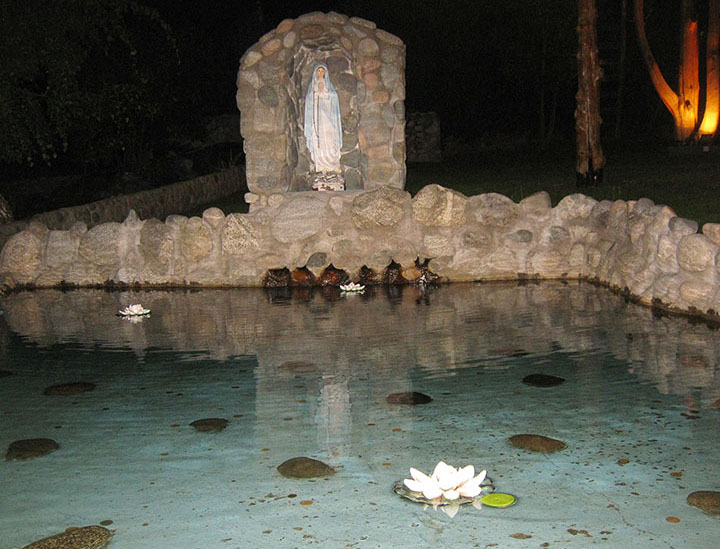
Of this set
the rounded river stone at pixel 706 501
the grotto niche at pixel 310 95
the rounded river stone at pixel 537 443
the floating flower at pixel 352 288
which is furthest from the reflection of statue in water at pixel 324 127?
the rounded river stone at pixel 706 501

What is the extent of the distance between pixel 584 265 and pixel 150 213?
903 centimetres

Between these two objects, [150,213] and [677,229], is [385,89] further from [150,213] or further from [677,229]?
Answer: [150,213]

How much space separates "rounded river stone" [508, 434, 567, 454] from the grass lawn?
6.28 metres

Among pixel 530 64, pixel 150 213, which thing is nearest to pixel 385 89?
pixel 150 213

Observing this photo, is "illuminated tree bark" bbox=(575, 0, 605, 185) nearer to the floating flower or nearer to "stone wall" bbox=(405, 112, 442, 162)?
the floating flower

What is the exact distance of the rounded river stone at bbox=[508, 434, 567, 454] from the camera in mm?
4727

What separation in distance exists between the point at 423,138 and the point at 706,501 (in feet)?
81.7

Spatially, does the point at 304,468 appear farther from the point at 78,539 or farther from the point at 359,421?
the point at 78,539

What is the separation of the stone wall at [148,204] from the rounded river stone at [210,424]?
6.50m

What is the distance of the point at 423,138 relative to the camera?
28203 millimetres

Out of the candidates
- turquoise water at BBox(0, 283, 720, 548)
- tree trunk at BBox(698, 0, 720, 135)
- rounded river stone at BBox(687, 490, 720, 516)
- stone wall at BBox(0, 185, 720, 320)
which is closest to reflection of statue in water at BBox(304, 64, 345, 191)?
stone wall at BBox(0, 185, 720, 320)

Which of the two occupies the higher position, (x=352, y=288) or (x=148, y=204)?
(x=148, y=204)

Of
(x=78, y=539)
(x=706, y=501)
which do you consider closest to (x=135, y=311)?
(x=78, y=539)

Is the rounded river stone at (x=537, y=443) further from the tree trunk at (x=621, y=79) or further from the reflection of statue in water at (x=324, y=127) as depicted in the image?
the tree trunk at (x=621, y=79)
